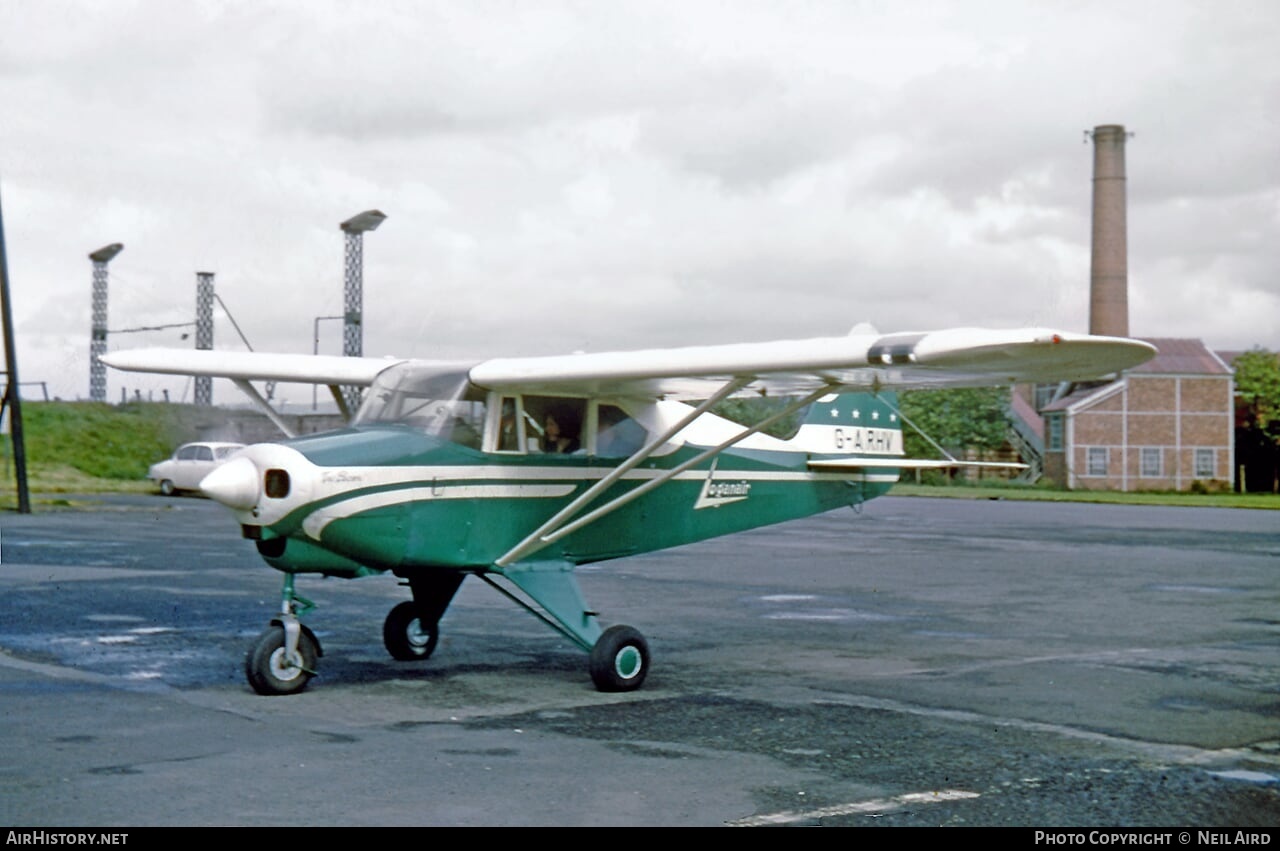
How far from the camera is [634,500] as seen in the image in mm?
10930

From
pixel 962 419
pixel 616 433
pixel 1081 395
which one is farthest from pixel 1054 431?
pixel 616 433

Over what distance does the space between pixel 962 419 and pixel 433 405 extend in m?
67.5

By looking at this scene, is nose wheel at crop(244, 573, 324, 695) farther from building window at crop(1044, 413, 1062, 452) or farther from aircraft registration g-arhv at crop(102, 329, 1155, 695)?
building window at crop(1044, 413, 1062, 452)

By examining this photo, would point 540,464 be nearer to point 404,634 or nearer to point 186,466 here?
point 404,634

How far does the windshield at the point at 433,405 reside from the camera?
32.4ft

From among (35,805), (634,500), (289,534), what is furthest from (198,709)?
(634,500)

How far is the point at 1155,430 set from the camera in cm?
7131

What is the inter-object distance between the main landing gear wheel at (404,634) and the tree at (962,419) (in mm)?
64884

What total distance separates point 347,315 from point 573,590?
176 ft

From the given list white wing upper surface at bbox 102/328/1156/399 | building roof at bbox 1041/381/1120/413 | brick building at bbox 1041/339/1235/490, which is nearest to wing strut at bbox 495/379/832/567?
white wing upper surface at bbox 102/328/1156/399

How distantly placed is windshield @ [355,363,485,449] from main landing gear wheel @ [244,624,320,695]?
5.49 feet

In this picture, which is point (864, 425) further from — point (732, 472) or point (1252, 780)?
point (1252, 780)

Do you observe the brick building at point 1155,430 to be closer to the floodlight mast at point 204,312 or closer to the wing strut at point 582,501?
the floodlight mast at point 204,312

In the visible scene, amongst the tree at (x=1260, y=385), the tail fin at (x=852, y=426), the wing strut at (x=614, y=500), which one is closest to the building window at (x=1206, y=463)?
the tree at (x=1260, y=385)
